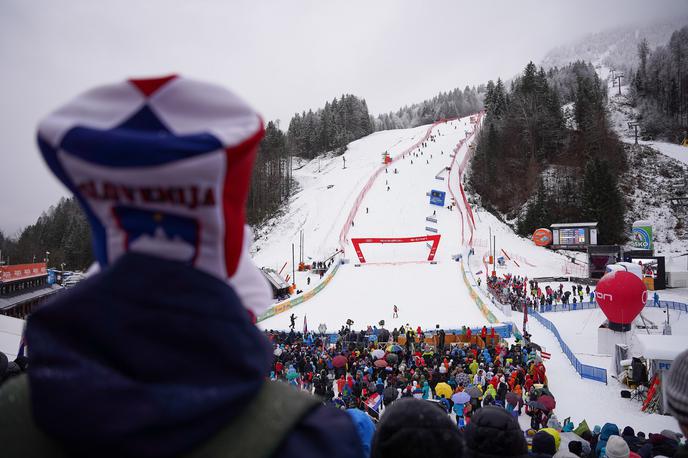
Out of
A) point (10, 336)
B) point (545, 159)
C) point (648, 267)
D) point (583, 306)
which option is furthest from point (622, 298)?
point (545, 159)

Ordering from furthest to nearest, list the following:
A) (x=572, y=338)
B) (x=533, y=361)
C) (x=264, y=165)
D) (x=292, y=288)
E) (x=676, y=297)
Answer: (x=264, y=165)
(x=292, y=288)
(x=676, y=297)
(x=572, y=338)
(x=533, y=361)

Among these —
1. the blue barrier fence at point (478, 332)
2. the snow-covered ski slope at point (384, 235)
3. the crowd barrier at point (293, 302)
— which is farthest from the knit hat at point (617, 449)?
the crowd barrier at point (293, 302)

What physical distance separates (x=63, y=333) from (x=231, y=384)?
391mm

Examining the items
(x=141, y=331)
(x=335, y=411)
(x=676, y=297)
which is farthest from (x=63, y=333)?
(x=676, y=297)

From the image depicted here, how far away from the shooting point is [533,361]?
42.9ft

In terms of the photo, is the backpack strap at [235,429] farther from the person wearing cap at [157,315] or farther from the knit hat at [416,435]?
the knit hat at [416,435]

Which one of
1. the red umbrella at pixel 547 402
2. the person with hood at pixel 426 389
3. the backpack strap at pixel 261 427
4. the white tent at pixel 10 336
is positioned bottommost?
the person with hood at pixel 426 389

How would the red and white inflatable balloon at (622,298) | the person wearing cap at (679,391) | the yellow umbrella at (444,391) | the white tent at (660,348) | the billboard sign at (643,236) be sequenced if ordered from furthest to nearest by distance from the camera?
1. the billboard sign at (643,236)
2. the red and white inflatable balloon at (622,298)
3. the white tent at (660,348)
4. the yellow umbrella at (444,391)
5. the person wearing cap at (679,391)

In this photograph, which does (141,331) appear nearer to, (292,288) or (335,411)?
(335,411)

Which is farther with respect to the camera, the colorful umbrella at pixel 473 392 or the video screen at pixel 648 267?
the video screen at pixel 648 267

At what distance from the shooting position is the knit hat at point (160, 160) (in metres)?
0.95

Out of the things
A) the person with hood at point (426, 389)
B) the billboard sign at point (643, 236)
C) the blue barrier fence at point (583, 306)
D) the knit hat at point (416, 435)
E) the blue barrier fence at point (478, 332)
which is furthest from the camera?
the billboard sign at point (643, 236)

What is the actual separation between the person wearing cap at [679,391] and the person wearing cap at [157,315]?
60.2 inches

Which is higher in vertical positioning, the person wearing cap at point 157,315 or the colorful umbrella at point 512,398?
the person wearing cap at point 157,315
